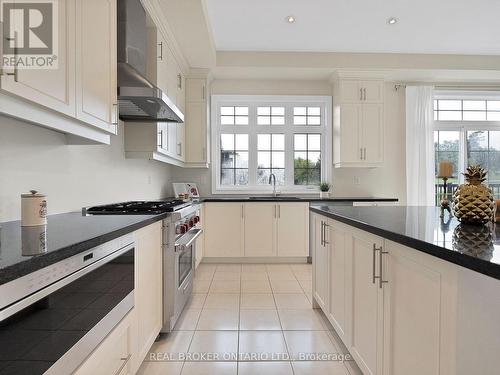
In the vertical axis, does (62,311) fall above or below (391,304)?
above

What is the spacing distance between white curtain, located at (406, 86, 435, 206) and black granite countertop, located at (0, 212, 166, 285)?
171 inches

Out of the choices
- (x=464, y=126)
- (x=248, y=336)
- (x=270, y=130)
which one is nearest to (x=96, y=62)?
(x=248, y=336)

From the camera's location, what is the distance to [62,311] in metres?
0.94

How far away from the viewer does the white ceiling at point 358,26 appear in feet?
10.6

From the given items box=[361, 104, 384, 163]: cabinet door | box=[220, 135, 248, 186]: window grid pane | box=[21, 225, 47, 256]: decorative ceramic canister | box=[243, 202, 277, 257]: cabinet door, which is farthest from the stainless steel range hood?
box=[361, 104, 384, 163]: cabinet door

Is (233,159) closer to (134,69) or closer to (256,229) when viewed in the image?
(256,229)

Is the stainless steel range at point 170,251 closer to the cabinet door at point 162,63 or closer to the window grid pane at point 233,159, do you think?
the cabinet door at point 162,63

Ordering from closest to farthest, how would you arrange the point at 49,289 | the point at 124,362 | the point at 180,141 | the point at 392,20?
the point at 49,289 < the point at 124,362 < the point at 392,20 < the point at 180,141

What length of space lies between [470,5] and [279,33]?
80.9 inches

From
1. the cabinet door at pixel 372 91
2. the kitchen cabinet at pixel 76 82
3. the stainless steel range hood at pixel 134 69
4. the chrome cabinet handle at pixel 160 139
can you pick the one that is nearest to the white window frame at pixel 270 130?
the cabinet door at pixel 372 91

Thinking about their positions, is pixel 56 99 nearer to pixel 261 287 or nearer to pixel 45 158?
pixel 45 158

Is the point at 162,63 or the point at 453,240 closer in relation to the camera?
the point at 453,240

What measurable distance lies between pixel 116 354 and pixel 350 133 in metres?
4.01

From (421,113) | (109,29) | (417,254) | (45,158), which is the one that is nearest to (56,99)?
(45,158)
